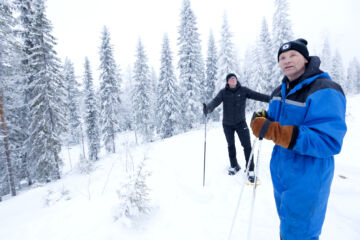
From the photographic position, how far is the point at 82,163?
8.58 metres

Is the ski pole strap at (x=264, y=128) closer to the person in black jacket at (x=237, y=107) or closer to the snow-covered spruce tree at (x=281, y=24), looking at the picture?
the person in black jacket at (x=237, y=107)

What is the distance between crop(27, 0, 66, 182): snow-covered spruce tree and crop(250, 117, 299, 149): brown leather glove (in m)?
18.0

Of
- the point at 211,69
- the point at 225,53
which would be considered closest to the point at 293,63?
the point at 225,53

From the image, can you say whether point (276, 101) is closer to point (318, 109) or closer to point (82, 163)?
point (318, 109)

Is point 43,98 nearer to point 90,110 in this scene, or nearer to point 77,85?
point 90,110

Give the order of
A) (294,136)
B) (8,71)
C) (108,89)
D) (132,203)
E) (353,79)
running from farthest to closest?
1. (353,79)
2. (108,89)
3. (8,71)
4. (132,203)
5. (294,136)

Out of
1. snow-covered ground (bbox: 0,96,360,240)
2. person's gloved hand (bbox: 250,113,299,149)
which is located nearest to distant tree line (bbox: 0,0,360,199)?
snow-covered ground (bbox: 0,96,360,240)

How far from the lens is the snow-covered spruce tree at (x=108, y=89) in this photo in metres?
23.4

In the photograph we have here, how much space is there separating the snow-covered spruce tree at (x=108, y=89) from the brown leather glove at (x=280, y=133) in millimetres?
24534

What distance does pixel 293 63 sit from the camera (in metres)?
1.82

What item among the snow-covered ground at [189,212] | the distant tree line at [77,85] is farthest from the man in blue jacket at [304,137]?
the distant tree line at [77,85]

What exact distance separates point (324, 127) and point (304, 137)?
162 mm

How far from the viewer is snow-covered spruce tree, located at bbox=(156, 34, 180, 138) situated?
75.5 feet

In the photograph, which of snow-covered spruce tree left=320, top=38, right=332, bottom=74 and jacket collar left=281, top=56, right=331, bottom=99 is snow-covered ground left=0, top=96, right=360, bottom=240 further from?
snow-covered spruce tree left=320, top=38, right=332, bottom=74
